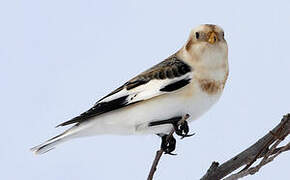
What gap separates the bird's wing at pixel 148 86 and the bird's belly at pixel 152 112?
3 centimetres

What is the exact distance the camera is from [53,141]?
82.7 inches

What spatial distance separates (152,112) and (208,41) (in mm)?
370

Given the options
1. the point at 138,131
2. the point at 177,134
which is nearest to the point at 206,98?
the point at 177,134

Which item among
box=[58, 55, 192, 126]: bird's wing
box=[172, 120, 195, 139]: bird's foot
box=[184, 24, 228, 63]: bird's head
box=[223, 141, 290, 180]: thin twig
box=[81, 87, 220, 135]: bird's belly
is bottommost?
box=[223, 141, 290, 180]: thin twig

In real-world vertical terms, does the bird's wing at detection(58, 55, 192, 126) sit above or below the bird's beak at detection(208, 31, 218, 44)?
below

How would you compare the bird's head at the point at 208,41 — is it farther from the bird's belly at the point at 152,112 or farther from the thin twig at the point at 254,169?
the thin twig at the point at 254,169

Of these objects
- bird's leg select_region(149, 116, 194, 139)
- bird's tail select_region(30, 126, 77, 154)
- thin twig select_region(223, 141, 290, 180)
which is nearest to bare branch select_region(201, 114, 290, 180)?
thin twig select_region(223, 141, 290, 180)

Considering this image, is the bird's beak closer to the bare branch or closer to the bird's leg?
the bird's leg

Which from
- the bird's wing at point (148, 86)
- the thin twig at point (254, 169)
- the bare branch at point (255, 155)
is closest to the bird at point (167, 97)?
the bird's wing at point (148, 86)

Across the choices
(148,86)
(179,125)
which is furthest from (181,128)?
(148,86)

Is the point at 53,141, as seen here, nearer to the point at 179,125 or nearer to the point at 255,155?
the point at 179,125

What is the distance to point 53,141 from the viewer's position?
210 cm

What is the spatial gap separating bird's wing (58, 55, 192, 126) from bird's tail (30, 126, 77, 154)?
0.25 ft

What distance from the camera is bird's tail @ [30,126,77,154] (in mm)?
2082
